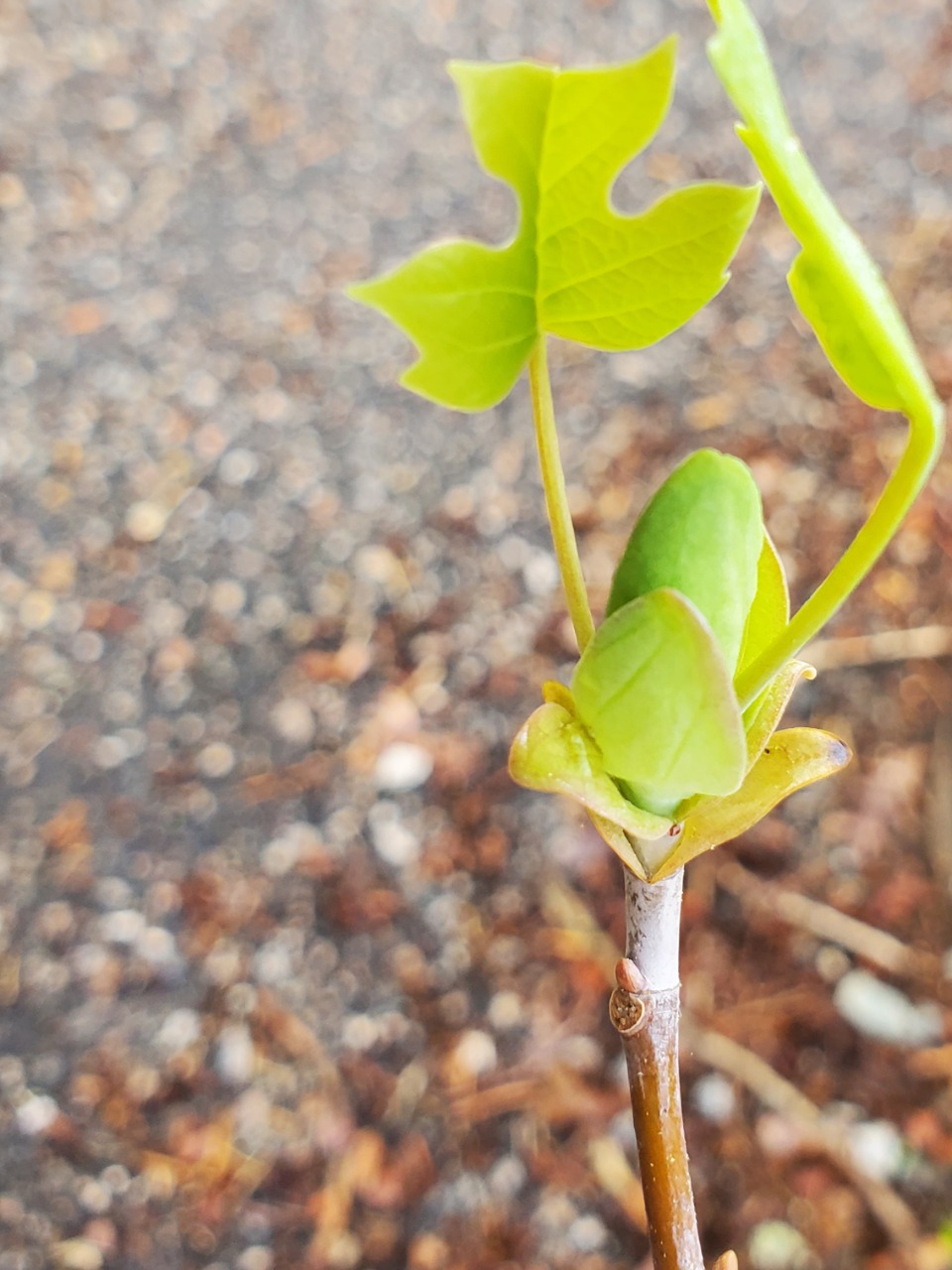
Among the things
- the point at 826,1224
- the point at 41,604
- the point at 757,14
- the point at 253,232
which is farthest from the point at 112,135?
the point at 826,1224

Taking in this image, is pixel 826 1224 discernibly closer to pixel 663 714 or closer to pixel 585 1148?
pixel 585 1148

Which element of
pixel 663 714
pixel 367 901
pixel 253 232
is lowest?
pixel 367 901

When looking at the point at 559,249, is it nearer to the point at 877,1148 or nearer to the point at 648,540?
the point at 648,540

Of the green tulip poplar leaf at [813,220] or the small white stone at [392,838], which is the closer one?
the green tulip poplar leaf at [813,220]

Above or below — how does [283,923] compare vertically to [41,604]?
below

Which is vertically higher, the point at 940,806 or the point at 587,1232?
the point at 940,806

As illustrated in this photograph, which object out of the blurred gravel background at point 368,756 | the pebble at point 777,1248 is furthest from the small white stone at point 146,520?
the pebble at point 777,1248

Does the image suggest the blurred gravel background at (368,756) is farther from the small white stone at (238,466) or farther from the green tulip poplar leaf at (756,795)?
the green tulip poplar leaf at (756,795)

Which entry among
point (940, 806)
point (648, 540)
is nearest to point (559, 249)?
point (648, 540)
